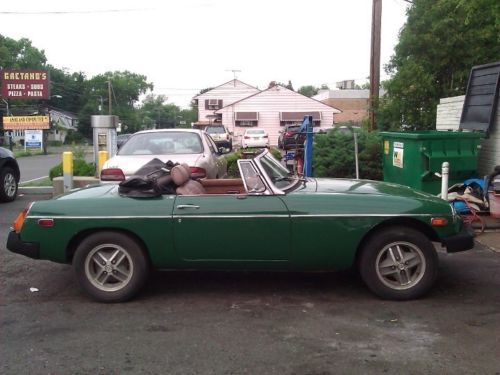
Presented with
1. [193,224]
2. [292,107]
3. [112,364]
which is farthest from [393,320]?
[292,107]

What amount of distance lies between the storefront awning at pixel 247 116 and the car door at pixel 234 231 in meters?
41.4

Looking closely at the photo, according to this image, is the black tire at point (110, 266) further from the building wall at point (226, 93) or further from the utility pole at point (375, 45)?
the building wall at point (226, 93)

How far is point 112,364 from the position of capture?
3.76 m

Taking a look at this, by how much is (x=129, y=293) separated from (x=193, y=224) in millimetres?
829

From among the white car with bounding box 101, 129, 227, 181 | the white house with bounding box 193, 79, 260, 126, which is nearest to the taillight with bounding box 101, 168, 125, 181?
the white car with bounding box 101, 129, 227, 181

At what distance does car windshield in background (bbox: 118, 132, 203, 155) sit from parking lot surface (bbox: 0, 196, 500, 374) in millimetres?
3428

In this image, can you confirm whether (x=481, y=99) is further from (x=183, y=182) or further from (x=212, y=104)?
(x=212, y=104)

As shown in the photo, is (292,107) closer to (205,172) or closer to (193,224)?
(205,172)

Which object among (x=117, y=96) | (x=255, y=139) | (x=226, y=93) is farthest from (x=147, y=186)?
(x=117, y=96)

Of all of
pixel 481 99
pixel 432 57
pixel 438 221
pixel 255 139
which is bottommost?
pixel 438 221

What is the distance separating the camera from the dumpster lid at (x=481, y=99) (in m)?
9.38

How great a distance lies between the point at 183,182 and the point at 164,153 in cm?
374

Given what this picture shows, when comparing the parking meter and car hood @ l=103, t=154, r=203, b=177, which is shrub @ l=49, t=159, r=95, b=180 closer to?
the parking meter

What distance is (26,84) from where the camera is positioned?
34.0 metres
